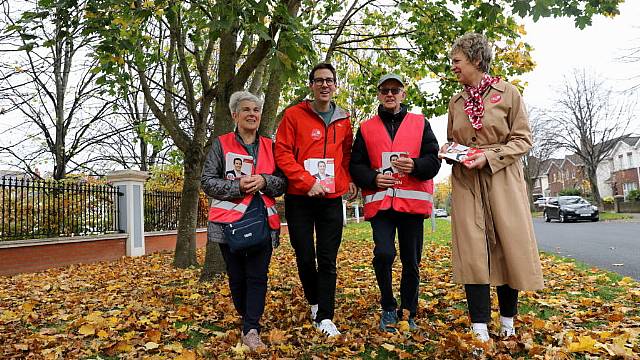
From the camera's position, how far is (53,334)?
13.2 ft

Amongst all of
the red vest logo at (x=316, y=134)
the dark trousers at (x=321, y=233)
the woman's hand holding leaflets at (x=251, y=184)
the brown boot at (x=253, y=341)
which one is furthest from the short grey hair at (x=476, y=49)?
the brown boot at (x=253, y=341)

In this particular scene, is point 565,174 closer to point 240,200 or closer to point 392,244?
point 392,244

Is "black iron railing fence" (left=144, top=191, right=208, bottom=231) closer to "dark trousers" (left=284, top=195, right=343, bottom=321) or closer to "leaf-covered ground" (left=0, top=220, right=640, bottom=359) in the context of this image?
"leaf-covered ground" (left=0, top=220, right=640, bottom=359)

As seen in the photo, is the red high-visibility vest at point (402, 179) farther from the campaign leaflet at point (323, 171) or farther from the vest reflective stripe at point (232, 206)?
the vest reflective stripe at point (232, 206)

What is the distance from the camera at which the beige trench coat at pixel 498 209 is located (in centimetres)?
303

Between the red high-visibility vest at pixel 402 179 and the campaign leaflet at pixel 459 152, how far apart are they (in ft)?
1.68

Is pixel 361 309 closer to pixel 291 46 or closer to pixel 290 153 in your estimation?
pixel 290 153

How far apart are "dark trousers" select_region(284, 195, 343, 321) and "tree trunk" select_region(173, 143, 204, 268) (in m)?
4.97

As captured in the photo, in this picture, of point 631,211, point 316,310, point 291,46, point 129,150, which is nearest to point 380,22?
point 291,46

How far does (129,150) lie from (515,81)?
83.2ft

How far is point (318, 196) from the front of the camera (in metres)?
3.65

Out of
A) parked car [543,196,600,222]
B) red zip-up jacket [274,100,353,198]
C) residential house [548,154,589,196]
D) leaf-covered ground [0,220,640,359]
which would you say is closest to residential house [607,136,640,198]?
residential house [548,154,589,196]

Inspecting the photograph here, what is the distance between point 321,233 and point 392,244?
1.92 feet

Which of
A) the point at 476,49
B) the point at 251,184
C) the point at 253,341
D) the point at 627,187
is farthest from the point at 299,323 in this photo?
the point at 627,187
